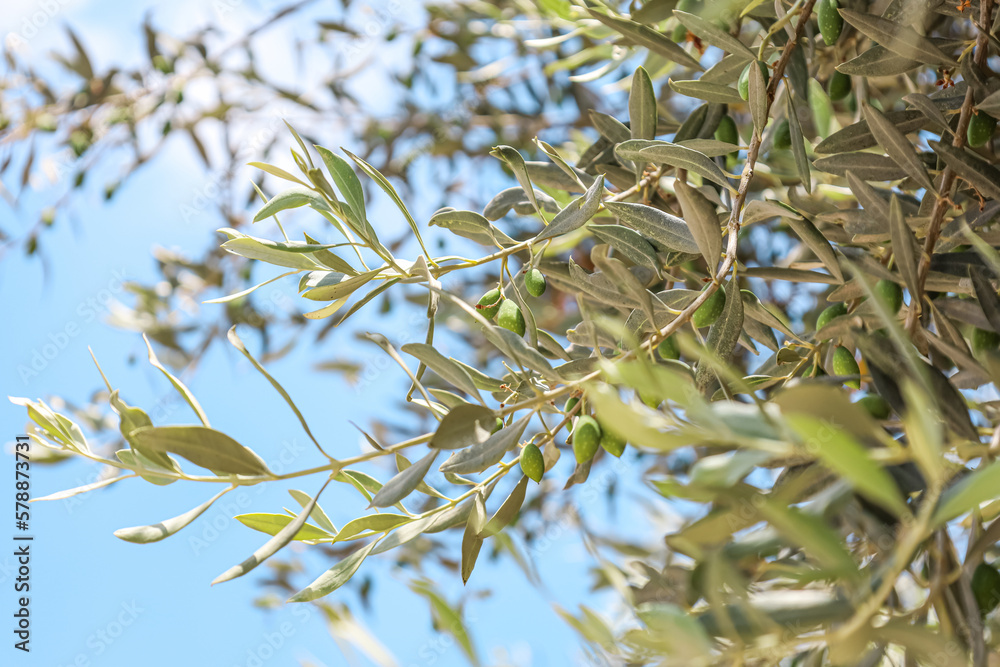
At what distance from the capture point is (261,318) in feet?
6.73

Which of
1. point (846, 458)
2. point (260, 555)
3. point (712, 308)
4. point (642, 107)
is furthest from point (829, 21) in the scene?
point (260, 555)

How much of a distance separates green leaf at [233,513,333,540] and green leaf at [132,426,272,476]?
0.35 feet

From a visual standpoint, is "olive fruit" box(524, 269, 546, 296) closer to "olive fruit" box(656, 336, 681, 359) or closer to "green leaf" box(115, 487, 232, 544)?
"olive fruit" box(656, 336, 681, 359)

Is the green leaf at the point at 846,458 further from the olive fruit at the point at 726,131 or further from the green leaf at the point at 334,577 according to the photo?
the olive fruit at the point at 726,131

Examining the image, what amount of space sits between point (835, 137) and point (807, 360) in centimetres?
21

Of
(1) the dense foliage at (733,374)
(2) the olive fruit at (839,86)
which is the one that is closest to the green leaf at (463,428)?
(1) the dense foliage at (733,374)

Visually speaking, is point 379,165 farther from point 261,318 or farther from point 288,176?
point 288,176

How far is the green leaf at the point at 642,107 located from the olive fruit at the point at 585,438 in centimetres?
32

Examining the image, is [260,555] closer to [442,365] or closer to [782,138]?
[442,365]

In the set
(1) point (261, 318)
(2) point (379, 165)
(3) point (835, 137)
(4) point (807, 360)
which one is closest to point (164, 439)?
(4) point (807, 360)

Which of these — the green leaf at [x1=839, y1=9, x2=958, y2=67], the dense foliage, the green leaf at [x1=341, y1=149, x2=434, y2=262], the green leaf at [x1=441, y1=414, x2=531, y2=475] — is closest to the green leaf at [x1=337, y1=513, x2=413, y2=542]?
the dense foliage

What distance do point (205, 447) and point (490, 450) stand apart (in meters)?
0.18

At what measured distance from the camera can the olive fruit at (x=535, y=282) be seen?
0.63m

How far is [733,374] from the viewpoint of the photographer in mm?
331
